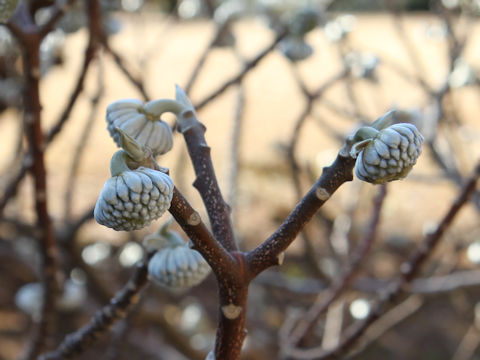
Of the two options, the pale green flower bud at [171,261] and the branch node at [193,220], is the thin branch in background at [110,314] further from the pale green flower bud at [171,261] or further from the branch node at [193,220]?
the branch node at [193,220]

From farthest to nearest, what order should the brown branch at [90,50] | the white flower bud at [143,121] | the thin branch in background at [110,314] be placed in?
1. the brown branch at [90,50]
2. the thin branch in background at [110,314]
3. the white flower bud at [143,121]

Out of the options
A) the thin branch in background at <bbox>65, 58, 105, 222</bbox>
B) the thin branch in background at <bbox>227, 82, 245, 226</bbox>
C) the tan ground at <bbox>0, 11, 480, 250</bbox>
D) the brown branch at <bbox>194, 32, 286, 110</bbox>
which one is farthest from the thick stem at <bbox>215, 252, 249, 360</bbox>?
the tan ground at <bbox>0, 11, 480, 250</bbox>

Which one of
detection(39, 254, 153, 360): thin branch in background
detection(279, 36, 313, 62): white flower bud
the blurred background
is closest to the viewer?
detection(39, 254, 153, 360): thin branch in background

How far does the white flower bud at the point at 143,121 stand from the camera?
480mm

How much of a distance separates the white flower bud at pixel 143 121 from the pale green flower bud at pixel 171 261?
0.11 meters

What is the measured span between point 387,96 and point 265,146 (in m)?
0.86

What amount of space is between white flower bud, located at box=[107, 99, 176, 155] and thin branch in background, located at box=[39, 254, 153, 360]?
15cm

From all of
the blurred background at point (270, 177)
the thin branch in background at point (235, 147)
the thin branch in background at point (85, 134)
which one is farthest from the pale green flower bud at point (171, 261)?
the thin branch in background at point (85, 134)

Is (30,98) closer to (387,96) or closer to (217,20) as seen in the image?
(217,20)

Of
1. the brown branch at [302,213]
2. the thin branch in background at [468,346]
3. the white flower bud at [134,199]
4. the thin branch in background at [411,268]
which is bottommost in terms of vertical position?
the thin branch in background at [468,346]

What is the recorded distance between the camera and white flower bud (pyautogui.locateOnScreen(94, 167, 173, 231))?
1.20 ft

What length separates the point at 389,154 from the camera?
0.38 m

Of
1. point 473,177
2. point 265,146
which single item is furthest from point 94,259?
point 265,146

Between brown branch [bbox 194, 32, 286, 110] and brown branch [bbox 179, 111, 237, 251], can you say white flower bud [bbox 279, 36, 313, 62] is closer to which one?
brown branch [bbox 194, 32, 286, 110]
